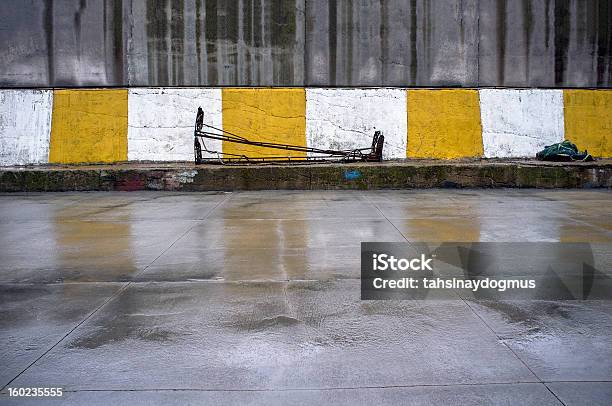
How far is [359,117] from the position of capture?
1117cm

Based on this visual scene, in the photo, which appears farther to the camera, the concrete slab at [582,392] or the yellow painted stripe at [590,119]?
the yellow painted stripe at [590,119]

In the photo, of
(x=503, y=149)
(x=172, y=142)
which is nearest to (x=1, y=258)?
(x=172, y=142)

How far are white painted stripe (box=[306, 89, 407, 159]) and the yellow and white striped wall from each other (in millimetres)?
19

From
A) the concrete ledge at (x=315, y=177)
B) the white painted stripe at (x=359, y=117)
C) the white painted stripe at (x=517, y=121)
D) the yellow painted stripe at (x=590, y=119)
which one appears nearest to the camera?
the concrete ledge at (x=315, y=177)

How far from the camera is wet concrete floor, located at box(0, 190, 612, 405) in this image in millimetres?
2043

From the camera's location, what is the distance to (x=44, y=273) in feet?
12.4

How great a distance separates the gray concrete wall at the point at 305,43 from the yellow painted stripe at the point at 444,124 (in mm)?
300

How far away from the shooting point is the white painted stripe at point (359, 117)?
11.1 metres

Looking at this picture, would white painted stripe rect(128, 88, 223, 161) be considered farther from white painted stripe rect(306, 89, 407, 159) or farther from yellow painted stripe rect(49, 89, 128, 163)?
white painted stripe rect(306, 89, 407, 159)

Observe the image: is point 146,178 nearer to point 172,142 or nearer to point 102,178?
point 102,178

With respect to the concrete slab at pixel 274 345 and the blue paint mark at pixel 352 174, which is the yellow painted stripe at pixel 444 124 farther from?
the concrete slab at pixel 274 345

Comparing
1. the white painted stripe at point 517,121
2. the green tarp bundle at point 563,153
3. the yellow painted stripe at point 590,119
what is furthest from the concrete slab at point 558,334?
the yellow painted stripe at point 590,119

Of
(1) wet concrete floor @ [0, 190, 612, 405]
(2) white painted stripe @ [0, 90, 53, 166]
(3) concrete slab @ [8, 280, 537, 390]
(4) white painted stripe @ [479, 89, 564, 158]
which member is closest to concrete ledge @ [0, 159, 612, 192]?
(2) white painted stripe @ [0, 90, 53, 166]

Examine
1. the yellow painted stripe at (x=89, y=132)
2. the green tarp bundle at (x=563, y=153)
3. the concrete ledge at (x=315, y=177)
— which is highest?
the yellow painted stripe at (x=89, y=132)
